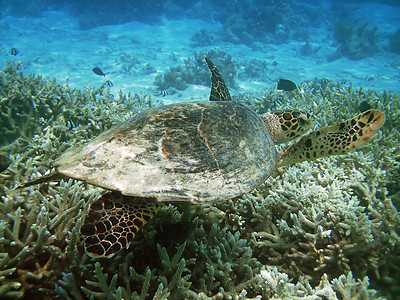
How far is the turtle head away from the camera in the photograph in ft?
10.5

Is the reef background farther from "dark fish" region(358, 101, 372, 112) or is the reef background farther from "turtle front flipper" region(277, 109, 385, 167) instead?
"turtle front flipper" region(277, 109, 385, 167)

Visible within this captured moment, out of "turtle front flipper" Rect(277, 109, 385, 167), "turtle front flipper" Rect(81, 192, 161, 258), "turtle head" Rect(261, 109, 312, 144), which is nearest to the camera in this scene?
"turtle front flipper" Rect(81, 192, 161, 258)

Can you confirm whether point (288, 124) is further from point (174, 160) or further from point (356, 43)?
point (356, 43)

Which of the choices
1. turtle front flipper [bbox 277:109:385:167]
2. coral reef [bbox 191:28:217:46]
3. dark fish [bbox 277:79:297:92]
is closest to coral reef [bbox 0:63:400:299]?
turtle front flipper [bbox 277:109:385:167]

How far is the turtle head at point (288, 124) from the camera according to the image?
3201 mm

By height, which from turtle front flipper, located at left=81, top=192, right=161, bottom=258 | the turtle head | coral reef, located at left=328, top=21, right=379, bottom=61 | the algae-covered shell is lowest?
coral reef, located at left=328, top=21, right=379, bottom=61

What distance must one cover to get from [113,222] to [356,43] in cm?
2510

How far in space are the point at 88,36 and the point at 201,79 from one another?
1852 centimetres

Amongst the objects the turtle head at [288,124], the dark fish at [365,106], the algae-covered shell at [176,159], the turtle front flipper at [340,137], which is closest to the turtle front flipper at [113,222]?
the algae-covered shell at [176,159]

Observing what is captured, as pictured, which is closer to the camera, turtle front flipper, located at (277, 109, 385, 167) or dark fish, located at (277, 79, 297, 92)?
turtle front flipper, located at (277, 109, 385, 167)

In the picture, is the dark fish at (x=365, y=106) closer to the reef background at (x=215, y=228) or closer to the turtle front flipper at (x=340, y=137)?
the reef background at (x=215, y=228)

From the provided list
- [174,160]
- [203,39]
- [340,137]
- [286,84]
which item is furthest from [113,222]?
[203,39]

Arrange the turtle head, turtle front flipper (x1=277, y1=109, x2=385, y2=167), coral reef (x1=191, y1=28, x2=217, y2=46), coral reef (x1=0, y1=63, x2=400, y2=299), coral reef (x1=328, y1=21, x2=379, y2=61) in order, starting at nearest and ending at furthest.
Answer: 1. coral reef (x1=0, y1=63, x2=400, y2=299)
2. turtle front flipper (x1=277, y1=109, x2=385, y2=167)
3. the turtle head
4. coral reef (x1=328, y1=21, x2=379, y2=61)
5. coral reef (x1=191, y1=28, x2=217, y2=46)

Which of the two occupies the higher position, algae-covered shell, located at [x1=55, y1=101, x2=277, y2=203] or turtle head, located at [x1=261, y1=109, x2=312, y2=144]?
algae-covered shell, located at [x1=55, y1=101, x2=277, y2=203]
